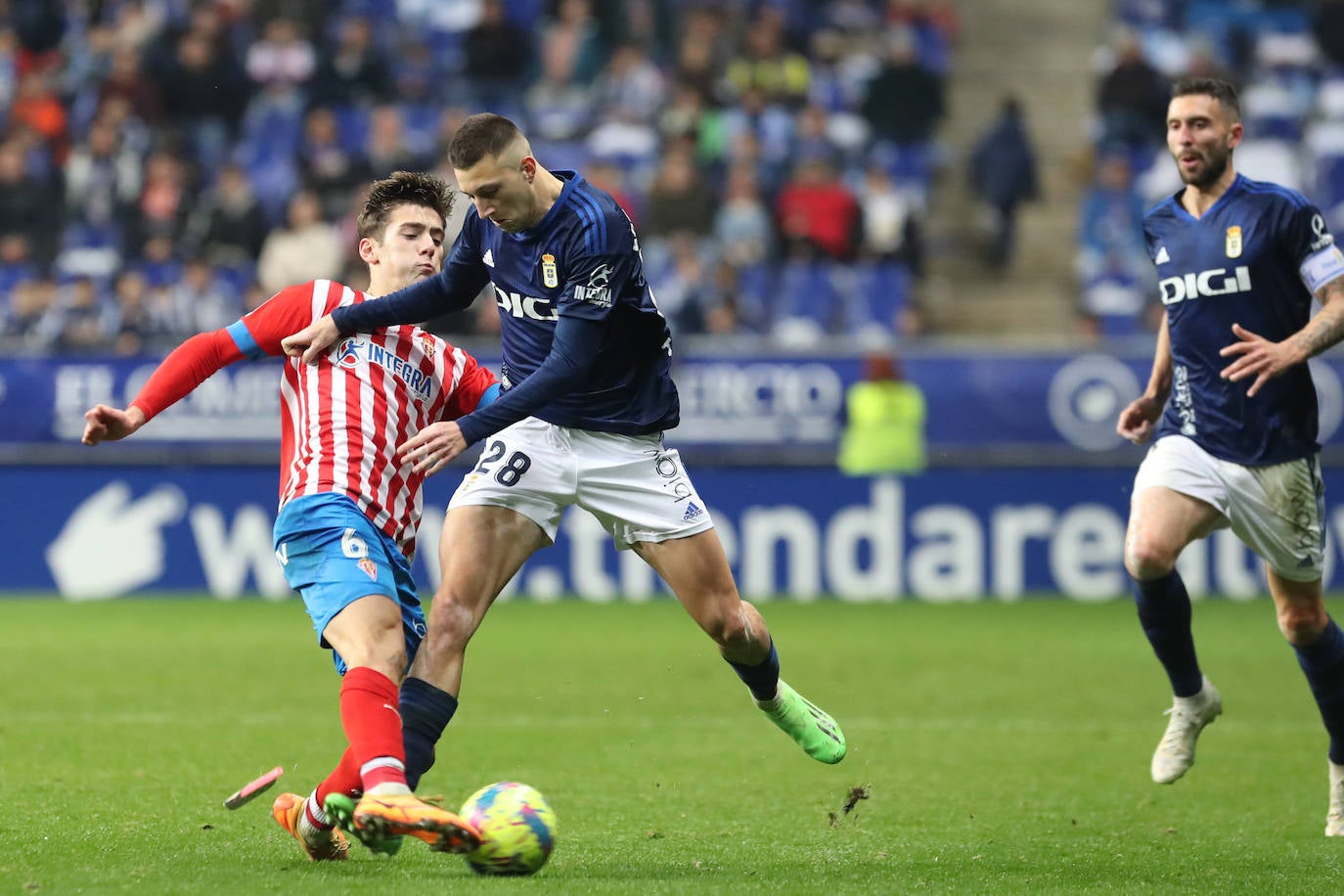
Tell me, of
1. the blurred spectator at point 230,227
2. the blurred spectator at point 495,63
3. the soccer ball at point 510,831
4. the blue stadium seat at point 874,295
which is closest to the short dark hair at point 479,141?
the soccer ball at point 510,831

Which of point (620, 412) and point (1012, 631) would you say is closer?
point (620, 412)

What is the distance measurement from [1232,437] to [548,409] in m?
2.39

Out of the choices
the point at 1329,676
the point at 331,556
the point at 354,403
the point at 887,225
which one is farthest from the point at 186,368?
the point at 887,225

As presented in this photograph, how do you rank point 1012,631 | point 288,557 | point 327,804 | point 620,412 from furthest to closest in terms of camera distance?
point 1012,631 → point 620,412 → point 288,557 → point 327,804

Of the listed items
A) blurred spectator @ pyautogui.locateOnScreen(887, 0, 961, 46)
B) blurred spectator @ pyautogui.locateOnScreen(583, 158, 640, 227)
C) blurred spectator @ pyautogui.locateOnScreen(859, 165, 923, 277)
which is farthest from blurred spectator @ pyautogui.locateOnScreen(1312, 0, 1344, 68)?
blurred spectator @ pyautogui.locateOnScreen(583, 158, 640, 227)

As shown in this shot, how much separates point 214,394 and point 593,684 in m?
6.10

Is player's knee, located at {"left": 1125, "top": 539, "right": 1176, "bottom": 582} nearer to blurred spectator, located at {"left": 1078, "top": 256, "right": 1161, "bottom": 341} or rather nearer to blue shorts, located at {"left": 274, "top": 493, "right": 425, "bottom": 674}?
blue shorts, located at {"left": 274, "top": 493, "right": 425, "bottom": 674}

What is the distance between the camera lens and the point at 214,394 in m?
14.6

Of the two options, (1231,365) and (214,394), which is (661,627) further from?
(1231,365)

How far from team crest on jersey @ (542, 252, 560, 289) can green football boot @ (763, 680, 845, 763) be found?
1.59 m

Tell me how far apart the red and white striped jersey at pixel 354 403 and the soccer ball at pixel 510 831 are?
0.90 m

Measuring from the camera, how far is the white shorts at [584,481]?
18.8ft

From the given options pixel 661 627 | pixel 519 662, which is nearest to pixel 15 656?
pixel 519 662

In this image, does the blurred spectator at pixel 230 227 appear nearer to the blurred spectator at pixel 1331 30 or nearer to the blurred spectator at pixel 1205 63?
the blurred spectator at pixel 1205 63
